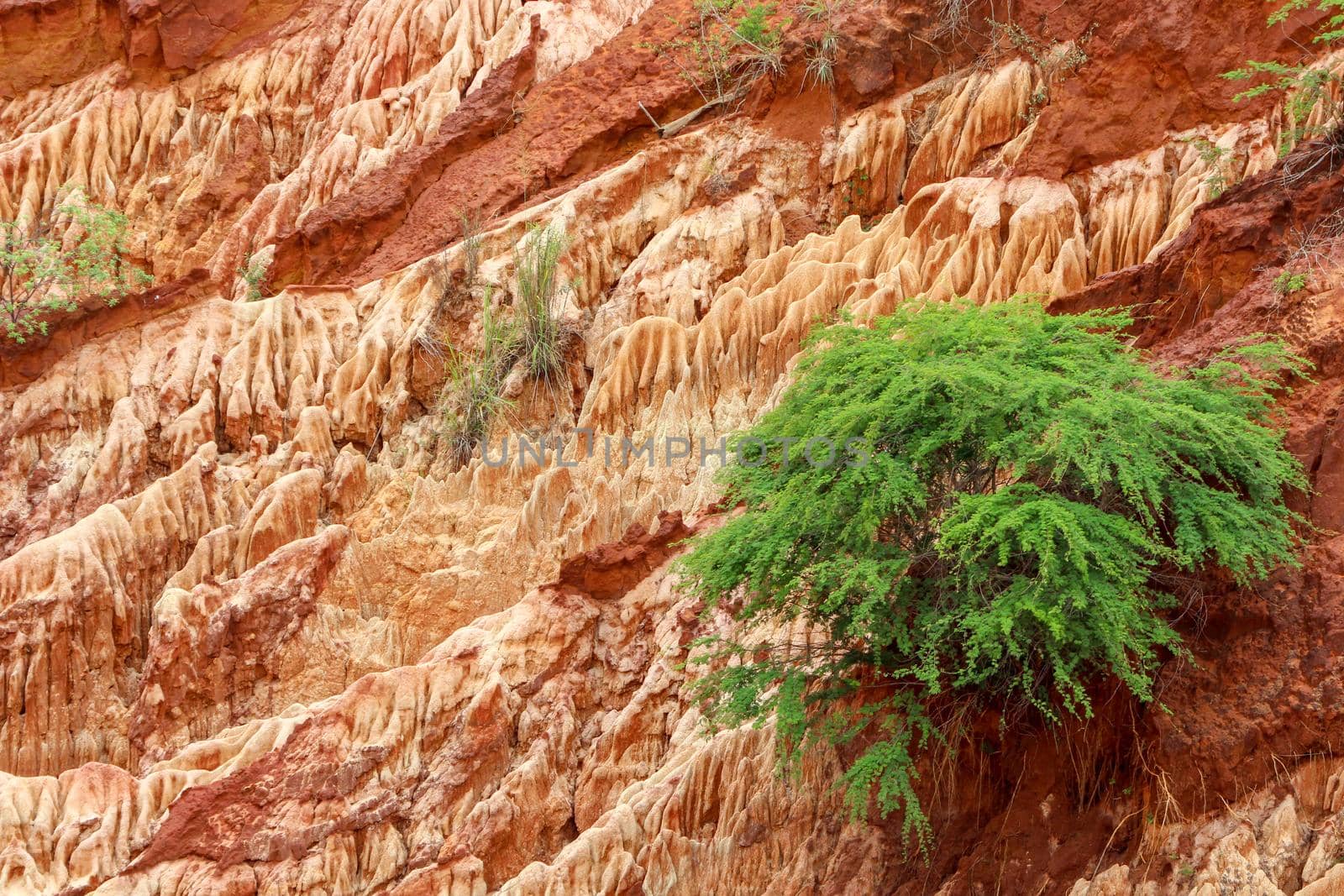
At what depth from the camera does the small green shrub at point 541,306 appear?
16.8 m

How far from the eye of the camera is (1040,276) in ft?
48.1

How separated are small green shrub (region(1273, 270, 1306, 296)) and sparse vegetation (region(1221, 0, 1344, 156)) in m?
1.91

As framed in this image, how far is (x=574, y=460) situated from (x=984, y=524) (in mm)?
7239

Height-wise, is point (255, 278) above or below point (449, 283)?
above

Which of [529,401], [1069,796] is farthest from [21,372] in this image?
[1069,796]

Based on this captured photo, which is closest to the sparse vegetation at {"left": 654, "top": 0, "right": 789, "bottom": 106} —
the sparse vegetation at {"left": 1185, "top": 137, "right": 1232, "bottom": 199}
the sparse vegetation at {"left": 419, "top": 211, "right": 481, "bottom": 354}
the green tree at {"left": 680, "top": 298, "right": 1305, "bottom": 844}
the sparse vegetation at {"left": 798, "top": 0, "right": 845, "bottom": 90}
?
the sparse vegetation at {"left": 798, "top": 0, "right": 845, "bottom": 90}

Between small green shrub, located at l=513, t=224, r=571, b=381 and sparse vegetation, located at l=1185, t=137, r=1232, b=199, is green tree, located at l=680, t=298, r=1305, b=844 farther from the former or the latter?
small green shrub, located at l=513, t=224, r=571, b=381

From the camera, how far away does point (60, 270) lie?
18.8 m

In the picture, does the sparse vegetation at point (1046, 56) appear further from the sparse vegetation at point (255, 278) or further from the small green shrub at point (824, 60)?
the sparse vegetation at point (255, 278)

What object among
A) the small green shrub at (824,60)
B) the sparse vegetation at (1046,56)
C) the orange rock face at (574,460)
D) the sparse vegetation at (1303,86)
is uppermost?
the small green shrub at (824,60)

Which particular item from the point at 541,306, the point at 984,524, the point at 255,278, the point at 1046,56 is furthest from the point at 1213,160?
the point at 255,278

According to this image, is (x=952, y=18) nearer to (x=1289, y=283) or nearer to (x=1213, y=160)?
(x=1213, y=160)

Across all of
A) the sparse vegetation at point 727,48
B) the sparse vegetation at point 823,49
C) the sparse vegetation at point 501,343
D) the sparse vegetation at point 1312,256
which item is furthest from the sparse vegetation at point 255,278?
the sparse vegetation at point 1312,256

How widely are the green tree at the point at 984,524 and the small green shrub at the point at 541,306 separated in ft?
20.6
